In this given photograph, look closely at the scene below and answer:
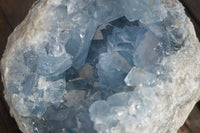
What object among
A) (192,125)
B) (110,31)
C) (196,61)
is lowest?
(192,125)

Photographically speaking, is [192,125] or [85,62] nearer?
[85,62]

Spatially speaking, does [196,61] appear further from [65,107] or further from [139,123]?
[65,107]

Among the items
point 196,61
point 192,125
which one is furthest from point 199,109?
point 196,61

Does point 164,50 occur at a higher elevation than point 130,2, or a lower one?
lower

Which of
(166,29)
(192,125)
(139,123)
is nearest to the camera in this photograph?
(139,123)

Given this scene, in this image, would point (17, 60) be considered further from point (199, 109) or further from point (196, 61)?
point (199, 109)

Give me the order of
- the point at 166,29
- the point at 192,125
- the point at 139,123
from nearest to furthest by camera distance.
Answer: the point at 139,123
the point at 166,29
the point at 192,125
